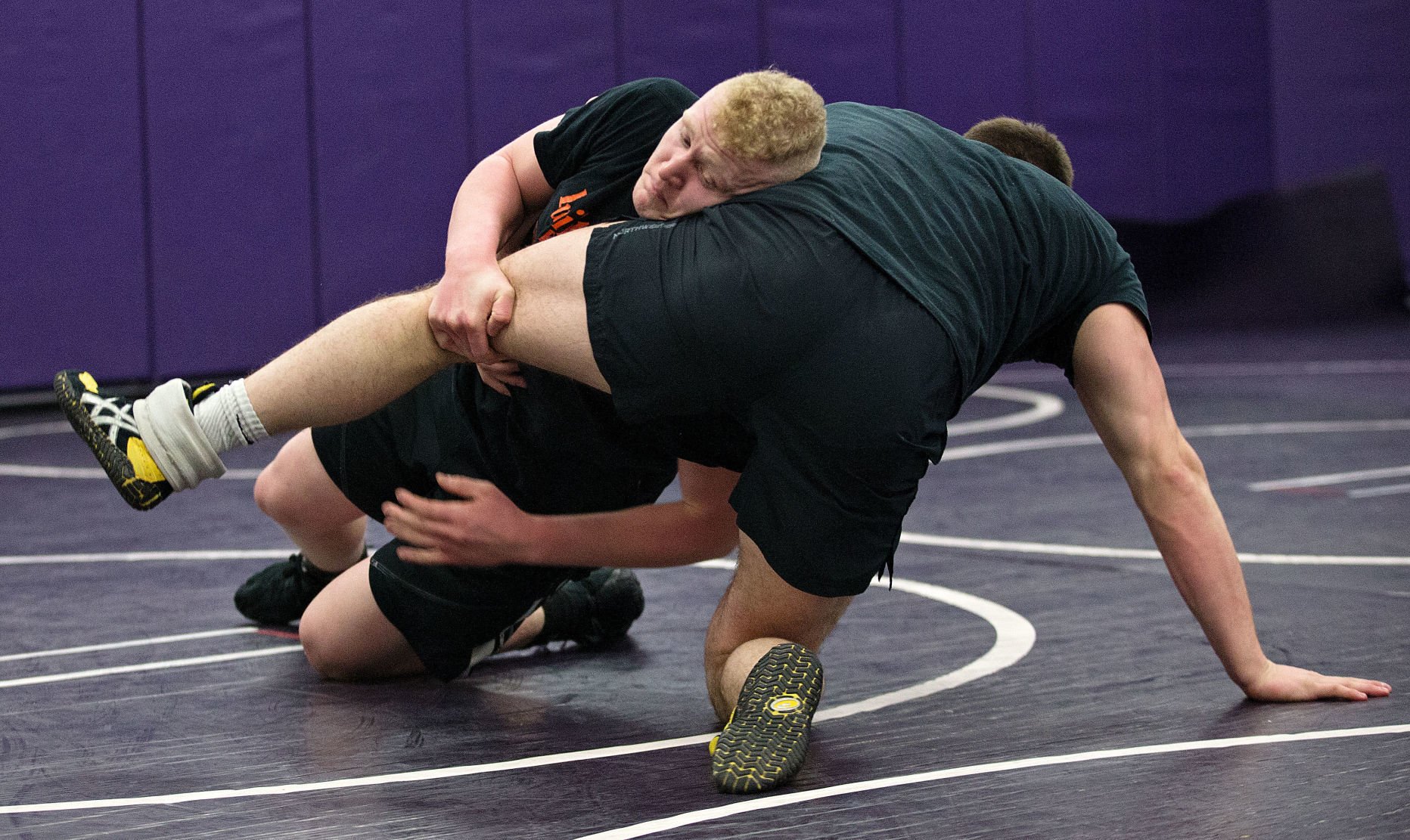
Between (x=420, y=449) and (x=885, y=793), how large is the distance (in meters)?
1.05

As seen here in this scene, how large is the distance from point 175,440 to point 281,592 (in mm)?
1029

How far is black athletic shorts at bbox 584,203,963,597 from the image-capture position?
6.44ft

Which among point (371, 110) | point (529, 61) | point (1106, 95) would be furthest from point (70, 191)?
point (1106, 95)

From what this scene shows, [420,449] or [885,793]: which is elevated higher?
[420,449]

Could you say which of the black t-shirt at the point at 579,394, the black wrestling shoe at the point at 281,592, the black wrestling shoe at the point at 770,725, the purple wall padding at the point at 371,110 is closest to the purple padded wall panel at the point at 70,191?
the purple wall padding at the point at 371,110

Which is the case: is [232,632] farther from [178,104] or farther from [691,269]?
[178,104]

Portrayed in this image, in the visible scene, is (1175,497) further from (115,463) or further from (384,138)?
Result: (384,138)

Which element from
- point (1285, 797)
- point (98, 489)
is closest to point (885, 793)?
point (1285, 797)

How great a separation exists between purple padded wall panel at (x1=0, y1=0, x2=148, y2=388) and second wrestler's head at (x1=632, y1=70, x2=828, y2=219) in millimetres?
6175

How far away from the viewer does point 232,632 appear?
9.99ft

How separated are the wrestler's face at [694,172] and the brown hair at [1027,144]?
0.61 meters

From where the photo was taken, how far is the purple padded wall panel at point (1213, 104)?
32.9 feet

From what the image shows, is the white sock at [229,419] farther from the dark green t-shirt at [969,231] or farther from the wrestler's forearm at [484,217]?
the dark green t-shirt at [969,231]

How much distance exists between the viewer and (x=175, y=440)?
2098mm
